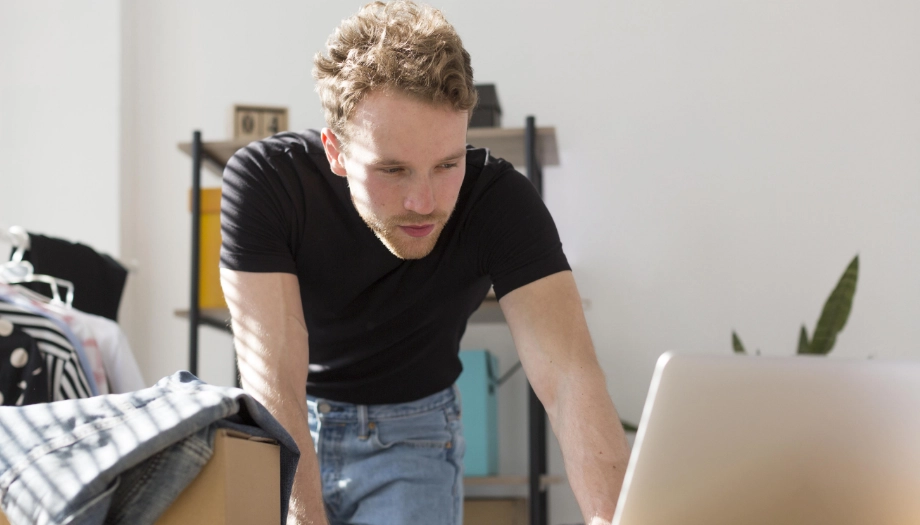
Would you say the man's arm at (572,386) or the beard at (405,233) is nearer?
the man's arm at (572,386)

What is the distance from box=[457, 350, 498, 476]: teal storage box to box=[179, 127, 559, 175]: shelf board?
55cm

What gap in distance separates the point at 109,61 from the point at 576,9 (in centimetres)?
144

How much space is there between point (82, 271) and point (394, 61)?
1.26m

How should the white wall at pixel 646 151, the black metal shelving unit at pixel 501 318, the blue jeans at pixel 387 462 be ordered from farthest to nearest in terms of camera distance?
the white wall at pixel 646 151
the black metal shelving unit at pixel 501 318
the blue jeans at pixel 387 462

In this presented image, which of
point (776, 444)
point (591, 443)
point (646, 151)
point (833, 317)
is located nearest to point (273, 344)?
point (591, 443)

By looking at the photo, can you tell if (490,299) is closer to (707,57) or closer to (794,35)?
(707,57)

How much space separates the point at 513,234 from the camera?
1.43m

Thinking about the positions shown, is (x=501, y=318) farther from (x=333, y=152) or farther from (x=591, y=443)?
(x=591, y=443)

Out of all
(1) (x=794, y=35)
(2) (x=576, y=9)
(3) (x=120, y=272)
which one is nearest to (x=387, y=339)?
(3) (x=120, y=272)

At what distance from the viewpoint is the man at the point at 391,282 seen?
128 centimetres

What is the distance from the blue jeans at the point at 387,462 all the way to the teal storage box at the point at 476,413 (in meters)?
0.80

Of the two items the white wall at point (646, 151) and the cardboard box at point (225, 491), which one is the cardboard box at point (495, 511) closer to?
the white wall at point (646, 151)

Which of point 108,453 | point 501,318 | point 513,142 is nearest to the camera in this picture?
point 108,453

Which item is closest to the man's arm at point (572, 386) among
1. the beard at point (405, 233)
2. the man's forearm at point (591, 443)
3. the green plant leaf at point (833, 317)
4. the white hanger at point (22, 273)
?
the man's forearm at point (591, 443)
